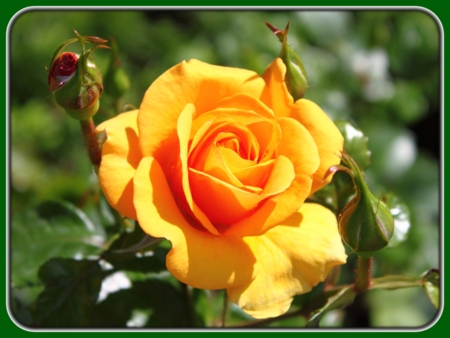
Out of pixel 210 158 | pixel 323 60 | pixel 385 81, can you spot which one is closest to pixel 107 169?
pixel 210 158

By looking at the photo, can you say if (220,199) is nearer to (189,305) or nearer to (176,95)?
(176,95)

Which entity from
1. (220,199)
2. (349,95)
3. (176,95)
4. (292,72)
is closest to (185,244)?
(220,199)

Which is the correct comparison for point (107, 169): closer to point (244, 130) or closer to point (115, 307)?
point (244, 130)

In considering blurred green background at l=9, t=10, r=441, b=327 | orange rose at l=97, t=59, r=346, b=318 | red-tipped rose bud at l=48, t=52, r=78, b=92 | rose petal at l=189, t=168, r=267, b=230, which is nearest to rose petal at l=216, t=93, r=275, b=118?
orange rose at l=97, t=59, r=346, b=318

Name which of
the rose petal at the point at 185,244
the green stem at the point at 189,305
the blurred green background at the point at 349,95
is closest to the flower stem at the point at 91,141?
the rose petal at the point at 185,244

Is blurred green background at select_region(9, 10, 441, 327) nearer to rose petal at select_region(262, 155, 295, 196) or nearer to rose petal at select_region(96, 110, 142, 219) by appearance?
rose petal at select_region(96, 110, 142, 219)
